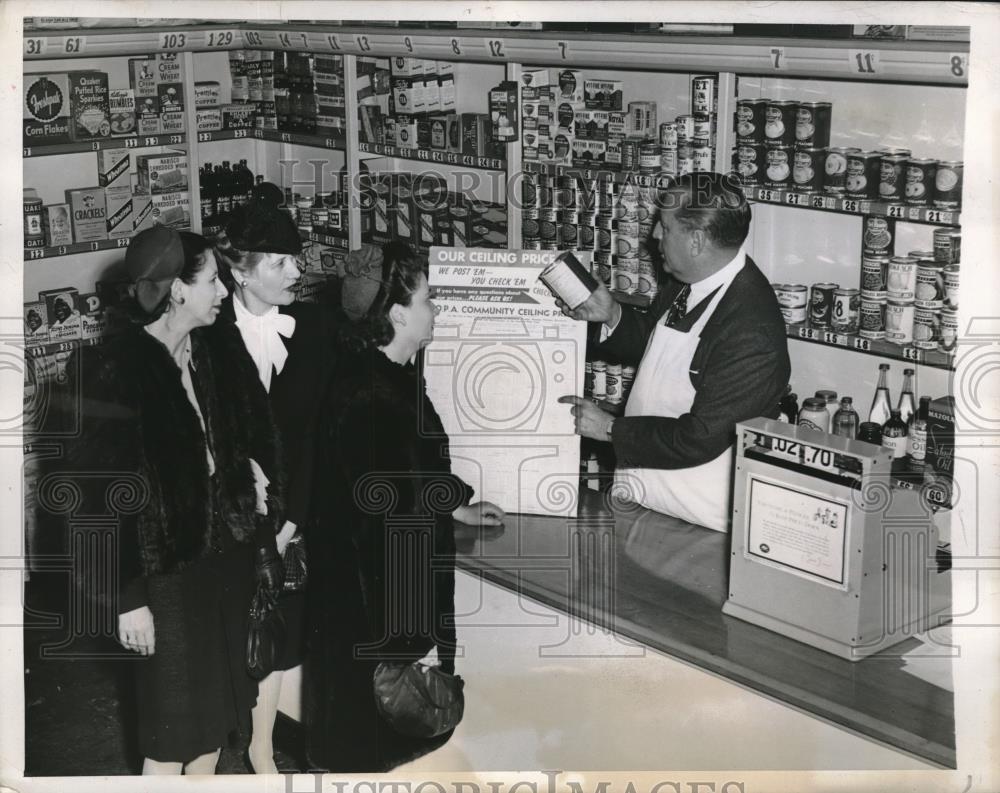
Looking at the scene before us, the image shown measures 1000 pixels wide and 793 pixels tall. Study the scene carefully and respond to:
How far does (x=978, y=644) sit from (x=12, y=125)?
9.63 ft

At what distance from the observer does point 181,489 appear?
3314 mm

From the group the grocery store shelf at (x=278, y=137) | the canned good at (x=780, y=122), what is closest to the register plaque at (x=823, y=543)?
the canned good at (x=780, y=122)

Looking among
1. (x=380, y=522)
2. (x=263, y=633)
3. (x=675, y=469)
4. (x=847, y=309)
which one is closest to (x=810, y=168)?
(x=847, y=309)

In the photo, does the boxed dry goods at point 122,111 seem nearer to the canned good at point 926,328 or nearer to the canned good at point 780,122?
the canned good at point 780,122

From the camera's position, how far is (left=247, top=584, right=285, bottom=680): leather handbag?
348 centimetres

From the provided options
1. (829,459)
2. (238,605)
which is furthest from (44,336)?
(829,459)

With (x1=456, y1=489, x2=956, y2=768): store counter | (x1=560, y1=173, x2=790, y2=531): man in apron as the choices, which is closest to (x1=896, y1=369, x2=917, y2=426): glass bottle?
(x1=560, y1=173, x2=790, y2=531): man in apron

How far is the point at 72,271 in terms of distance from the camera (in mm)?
4656

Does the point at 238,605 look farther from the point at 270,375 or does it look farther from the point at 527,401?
the point at 527,401

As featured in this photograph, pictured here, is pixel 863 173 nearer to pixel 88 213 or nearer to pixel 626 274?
pixel 626 274

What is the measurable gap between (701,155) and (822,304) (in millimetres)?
584

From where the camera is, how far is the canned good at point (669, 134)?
3.80m

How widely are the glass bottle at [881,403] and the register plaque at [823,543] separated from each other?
1.85 feet

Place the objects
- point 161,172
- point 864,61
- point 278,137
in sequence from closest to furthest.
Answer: point 864,61, point 161,172, point 278,137
